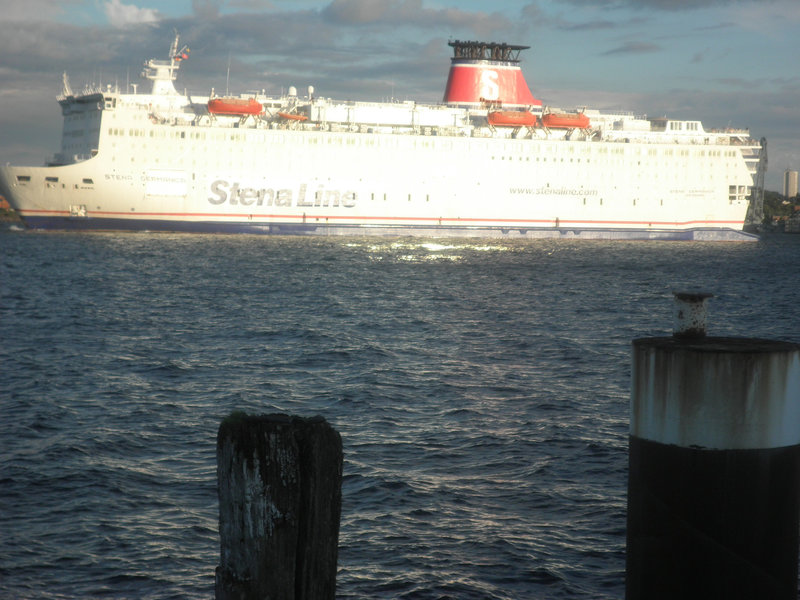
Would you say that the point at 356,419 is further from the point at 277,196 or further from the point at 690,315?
the point at 277,196

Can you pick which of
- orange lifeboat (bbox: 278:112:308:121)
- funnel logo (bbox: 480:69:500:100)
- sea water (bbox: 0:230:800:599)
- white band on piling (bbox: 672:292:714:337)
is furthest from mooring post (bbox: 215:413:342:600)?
funnel logo (bbox: 480:69:500:100)

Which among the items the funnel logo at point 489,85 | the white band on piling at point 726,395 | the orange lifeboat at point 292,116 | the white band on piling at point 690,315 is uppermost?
the funnel logo at point 489,85

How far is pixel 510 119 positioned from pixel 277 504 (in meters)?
61.2

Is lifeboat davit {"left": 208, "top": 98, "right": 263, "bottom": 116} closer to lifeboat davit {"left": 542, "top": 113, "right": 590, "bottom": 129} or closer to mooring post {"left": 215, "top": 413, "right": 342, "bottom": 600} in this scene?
lifeboat davit {"left": 542, "top": 113, "right": 590, "bottom": 129}

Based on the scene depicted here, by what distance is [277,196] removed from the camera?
5694 centimetres

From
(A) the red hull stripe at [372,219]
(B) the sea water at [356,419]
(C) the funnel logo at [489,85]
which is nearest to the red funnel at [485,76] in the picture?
(C) the funnel logo at [489,85]

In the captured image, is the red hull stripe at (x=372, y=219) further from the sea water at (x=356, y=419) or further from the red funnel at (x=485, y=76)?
the sea water at (x=356, y=419)

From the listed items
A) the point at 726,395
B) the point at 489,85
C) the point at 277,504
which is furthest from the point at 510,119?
the point at 277,504

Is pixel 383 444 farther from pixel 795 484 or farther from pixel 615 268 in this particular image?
pixel 615 268

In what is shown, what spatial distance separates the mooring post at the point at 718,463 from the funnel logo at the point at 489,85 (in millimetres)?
67322

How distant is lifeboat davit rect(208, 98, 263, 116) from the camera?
57.5m

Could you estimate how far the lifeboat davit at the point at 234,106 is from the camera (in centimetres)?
5753

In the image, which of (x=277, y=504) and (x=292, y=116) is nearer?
(x=277, y=504)

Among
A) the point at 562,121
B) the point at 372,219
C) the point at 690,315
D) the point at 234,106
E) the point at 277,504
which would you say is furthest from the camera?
the point at 562,121
